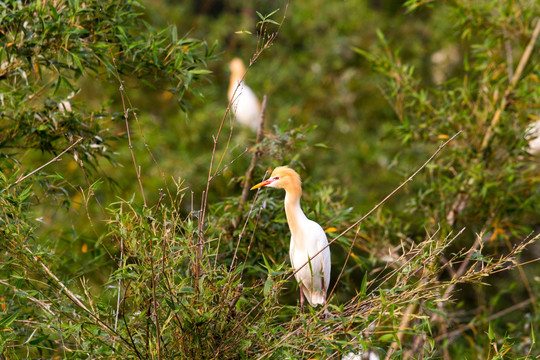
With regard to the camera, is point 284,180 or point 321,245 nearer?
point 284,180

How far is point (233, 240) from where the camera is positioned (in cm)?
291

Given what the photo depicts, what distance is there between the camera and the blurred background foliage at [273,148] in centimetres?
213

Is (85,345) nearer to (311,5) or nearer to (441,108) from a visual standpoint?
(441,108)

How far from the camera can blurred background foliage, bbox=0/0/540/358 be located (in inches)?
83.7

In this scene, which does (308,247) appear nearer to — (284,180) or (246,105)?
(284,180)

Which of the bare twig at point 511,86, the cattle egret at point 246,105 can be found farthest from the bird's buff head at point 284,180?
the cattle egret at point 246,105

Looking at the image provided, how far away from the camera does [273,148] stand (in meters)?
2.96

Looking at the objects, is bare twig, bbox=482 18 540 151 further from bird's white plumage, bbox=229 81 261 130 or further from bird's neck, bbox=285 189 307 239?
bird's white plumage, bbox=229 81 261 130

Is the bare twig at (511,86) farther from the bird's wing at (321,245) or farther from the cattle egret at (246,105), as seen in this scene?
the cattle egret at (246,105)

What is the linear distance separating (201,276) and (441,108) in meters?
2.24

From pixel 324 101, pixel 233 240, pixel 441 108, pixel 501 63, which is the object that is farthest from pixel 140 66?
pixel 324 101

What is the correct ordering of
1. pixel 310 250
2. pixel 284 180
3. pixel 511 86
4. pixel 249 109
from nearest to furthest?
pixel 284 180
pixel 310 250
pixel 511 86
pixel 249 109

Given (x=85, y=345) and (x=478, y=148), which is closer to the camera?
(x=85, y=345)

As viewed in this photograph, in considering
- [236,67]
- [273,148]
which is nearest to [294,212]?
[273,148]
